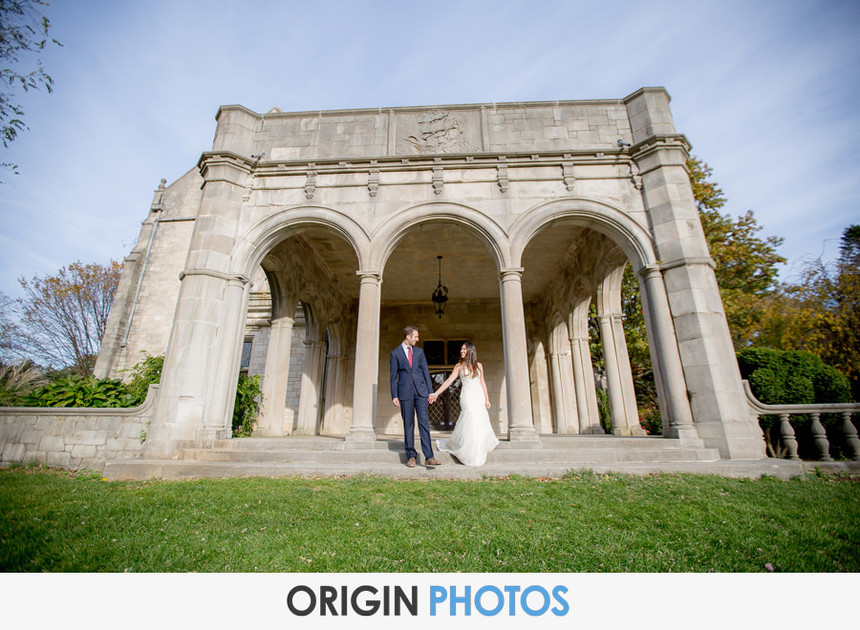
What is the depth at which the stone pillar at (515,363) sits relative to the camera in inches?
259

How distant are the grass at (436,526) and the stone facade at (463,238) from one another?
6.61ft

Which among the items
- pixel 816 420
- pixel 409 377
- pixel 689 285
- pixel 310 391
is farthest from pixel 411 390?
pixel 310 391

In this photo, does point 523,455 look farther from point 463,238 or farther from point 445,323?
point 445,323

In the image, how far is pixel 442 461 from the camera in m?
5.69

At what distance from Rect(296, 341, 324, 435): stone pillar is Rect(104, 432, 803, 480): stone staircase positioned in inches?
207

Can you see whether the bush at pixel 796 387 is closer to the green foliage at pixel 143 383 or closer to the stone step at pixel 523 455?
the stone step at pixel 523 455

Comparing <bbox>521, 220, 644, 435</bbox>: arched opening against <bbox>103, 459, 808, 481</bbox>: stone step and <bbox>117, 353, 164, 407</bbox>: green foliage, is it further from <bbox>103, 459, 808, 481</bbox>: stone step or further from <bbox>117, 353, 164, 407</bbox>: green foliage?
<bbox>117, 353, 164, 407</bbox>: green foliage

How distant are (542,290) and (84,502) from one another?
509 inches

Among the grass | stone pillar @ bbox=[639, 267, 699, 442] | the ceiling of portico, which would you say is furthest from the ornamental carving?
the grass

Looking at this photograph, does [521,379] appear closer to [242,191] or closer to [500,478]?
[500,478]

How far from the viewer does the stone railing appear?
227 inches

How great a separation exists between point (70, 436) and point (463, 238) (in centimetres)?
911
